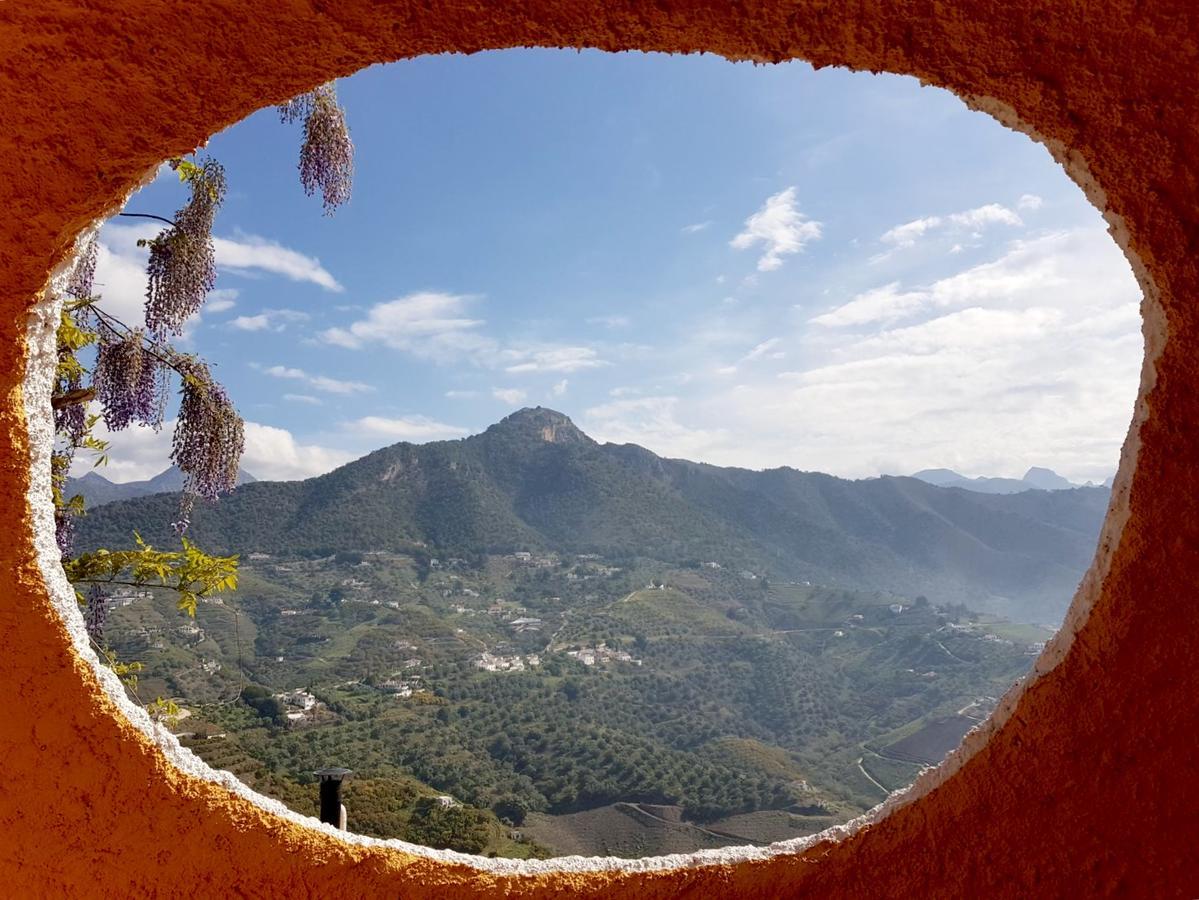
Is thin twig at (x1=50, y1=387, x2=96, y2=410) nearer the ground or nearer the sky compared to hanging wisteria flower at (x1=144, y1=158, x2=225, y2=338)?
nearer the ground

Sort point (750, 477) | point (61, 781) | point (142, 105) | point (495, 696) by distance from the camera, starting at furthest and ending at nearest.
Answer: point (750, 477) → point (495, 696) → point (61, 781) → point (142, 105)

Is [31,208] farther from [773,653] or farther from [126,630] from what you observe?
[773,653]

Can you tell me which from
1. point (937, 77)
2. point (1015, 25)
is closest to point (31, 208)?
point (937, 77)

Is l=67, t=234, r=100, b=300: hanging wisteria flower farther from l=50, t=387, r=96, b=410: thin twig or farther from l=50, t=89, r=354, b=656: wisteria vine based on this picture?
l=50, t=387, r=96, b=410: thin twig

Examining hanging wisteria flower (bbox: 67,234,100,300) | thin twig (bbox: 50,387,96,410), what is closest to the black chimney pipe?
thin twig (bbox: 50,387,96,410)

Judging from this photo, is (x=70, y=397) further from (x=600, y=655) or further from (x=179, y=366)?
(x=600, y=655)

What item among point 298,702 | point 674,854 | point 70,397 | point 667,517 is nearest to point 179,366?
point 70,397
